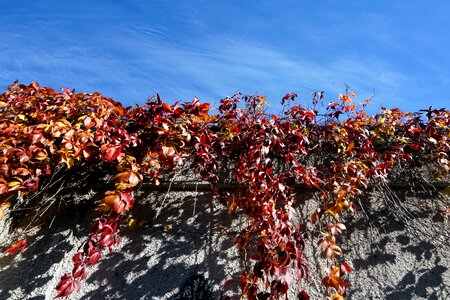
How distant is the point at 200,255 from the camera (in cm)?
200

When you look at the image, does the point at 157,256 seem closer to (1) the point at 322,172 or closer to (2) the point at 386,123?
(1) the point at 322,172

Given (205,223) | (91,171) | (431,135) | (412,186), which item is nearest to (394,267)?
(412,186)

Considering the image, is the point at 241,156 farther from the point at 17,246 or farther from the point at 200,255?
the point at 17,246

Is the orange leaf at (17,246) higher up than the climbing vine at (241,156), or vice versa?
the climbing vine at (241,156)

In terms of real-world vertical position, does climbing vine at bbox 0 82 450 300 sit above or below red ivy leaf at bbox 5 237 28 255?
above

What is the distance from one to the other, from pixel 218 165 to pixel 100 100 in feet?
2.58

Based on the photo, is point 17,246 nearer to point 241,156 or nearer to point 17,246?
point 17,246

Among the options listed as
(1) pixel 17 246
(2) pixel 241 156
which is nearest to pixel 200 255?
(2) pixel 241 156

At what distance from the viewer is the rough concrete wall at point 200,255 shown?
75.2 inches

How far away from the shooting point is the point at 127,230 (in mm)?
2100

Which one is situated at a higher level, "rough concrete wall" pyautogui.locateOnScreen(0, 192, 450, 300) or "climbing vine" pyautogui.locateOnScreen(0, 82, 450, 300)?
"climbing vine" pyautogui.locateOnScreen(0, 82, 450, 300)

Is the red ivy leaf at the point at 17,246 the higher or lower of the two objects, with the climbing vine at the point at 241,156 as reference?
lower

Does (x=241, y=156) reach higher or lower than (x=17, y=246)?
higher

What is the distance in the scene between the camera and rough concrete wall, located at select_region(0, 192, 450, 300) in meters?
1.91
